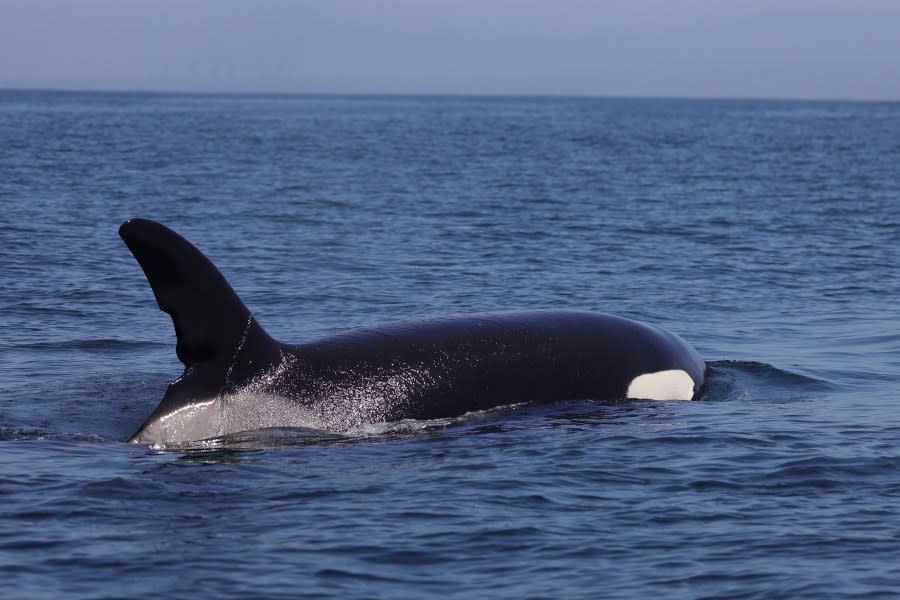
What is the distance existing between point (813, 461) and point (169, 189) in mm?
32368

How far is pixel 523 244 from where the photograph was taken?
28.9 m

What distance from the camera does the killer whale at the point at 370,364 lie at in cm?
1100

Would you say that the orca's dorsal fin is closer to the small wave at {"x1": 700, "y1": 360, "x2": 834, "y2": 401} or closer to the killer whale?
the killer whale

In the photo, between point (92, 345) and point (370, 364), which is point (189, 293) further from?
point (92, 345)

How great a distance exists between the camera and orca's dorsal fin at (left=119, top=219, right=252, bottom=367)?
10.5 meters

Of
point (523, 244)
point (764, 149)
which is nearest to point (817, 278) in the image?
point (523, 244)

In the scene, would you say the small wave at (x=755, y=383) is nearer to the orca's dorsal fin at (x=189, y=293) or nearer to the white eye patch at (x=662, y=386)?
the white eye patch at (x=662, y=386)

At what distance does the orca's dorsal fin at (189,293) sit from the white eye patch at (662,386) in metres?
4.18

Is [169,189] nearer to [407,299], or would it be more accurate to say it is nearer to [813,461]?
[407,299]

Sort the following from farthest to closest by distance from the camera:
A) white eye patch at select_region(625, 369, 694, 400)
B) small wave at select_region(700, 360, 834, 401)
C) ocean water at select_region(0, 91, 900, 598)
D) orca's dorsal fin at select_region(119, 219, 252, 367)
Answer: small wave at select_region(700, 360, 834, 401) < white eye patch at select_region(625, 369, 694, 400) < orca's dorsal fin at select_region(119, 219, 252, 367) < ocean water at select_region(0, 91, 900, 598)

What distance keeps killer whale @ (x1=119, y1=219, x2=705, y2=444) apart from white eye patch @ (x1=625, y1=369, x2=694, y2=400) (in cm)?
1

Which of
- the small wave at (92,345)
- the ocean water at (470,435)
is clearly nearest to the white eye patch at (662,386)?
the ocean water at (470,435)

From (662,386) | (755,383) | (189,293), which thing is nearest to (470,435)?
(662,386)

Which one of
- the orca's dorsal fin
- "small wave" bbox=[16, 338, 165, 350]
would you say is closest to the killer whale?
the orca's dorsal fin
